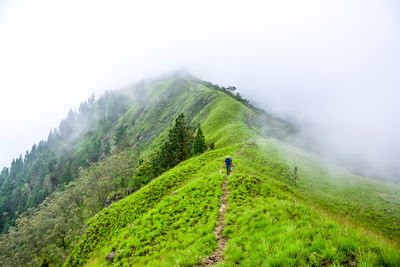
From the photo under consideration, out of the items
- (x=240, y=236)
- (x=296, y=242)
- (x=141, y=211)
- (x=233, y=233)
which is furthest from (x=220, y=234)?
(x=141, y=211)

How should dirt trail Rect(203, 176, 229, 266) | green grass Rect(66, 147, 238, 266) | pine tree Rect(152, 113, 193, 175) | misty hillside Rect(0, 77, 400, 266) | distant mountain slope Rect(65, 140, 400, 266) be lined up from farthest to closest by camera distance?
pine tree Rect(152, 113, 193, 175)
green grass Rect(66, 147, 238, 266)
dirt trail Rect(203, 176, 229, 266)
misty hillside Rect(0, 77, 400, 266)
distant mountain slope Rect(65, 140, 400, 266)

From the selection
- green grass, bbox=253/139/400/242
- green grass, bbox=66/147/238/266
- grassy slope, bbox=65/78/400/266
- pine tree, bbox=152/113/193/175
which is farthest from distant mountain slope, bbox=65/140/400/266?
pine tree, bbox=152/113/193/175

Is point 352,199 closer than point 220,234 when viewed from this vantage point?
No

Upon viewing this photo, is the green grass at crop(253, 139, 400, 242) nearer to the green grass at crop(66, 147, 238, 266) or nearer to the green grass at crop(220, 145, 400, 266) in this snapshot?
the green grass at crop(66, 147, 238, 266)

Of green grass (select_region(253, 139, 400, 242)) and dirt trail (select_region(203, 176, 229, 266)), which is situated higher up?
dirt trail (select_region(203, 176, 229, 266))

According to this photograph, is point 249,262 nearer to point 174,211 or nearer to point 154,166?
point 174,211

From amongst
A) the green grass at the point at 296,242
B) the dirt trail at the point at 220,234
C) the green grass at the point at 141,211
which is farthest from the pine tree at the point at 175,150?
the green grass at the point at 296,242

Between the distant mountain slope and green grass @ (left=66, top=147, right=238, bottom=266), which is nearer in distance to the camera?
the distant mountain slope

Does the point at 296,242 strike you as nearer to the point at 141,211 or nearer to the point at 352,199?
the point at 141,211

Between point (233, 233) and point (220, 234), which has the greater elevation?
point (233, 233)

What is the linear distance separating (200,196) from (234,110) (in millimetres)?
87786

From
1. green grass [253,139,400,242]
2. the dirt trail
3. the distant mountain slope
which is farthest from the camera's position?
green grass [253,139,400,242]

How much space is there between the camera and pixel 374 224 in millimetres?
28484

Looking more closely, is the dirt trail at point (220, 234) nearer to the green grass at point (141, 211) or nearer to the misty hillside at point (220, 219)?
the misty hillside at point (220, 219)
